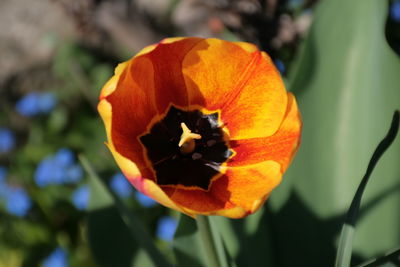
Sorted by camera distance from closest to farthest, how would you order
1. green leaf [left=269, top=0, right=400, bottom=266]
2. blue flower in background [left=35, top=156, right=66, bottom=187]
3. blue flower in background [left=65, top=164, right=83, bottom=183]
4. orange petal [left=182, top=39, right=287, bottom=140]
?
1. orange petal [left=182, top=39, right=287, bottom=140]
2. green leaf [left=269, top=0, right=400, bottom=266]
3. blue flower in background [left=35, top=156, right=66, bottom=187]
4. blue flower in background [left=65, top=164, right=83, bottom=183]

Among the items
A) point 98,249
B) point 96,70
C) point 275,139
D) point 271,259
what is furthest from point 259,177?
point 96,70

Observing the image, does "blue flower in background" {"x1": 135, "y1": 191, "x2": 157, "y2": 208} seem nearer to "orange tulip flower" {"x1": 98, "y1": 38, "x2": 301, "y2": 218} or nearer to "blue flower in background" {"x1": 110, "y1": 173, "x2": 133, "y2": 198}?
"blue flower in background" {"x1": 110, "y1": 173, "x2": 133, "y2": 198}

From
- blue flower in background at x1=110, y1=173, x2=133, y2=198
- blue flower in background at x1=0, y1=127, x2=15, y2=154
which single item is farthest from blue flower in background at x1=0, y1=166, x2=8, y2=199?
blue flower in background at x1=110, y1=173, x2=133, y2=198

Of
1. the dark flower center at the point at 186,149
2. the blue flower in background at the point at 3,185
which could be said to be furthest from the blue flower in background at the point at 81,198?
the dark flower center at the point at 186,149

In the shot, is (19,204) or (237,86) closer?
(237,86)

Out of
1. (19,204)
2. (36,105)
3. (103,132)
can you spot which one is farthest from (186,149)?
(36,105)

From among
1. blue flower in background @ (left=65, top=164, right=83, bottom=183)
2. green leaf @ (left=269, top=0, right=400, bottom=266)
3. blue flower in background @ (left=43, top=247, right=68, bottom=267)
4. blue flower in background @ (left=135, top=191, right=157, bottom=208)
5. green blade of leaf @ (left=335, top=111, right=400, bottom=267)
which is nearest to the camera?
green blade of leaf @ (left=335, top=111, right=400, bottom=267)

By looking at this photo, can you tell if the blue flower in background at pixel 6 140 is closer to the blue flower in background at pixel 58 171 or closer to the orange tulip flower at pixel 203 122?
the blue flower in background at pixel 58 171

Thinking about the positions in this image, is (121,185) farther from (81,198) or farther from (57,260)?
(57,260)
